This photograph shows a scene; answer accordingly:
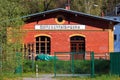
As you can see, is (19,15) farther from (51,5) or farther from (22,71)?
(51,5)

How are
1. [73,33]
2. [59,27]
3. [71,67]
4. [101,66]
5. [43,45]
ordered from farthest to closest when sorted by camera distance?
[59,27], [73,33], [43,45], [101,66], [71,67]

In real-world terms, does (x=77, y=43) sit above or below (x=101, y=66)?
above

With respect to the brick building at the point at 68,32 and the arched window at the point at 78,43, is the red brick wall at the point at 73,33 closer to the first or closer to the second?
the brick building at the point at 68,32

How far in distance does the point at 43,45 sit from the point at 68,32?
124 inches

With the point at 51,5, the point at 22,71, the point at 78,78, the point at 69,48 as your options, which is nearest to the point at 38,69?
the point at 22,71

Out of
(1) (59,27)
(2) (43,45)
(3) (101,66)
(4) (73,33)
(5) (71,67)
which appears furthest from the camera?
(1) (59,27)

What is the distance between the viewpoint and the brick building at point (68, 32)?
48.2 metres

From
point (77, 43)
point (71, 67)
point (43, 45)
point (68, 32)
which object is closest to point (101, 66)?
point (71, 67)

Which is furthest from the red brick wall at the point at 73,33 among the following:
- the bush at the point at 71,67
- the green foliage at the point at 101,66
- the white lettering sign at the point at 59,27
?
the green foliage at the point at 101,66

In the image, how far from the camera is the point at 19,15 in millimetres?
24953

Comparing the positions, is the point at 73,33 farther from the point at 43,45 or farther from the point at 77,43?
the point at 43,45

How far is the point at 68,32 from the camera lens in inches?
1907

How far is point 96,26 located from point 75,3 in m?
35.7

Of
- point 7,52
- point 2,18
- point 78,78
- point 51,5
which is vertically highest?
point 51,5
